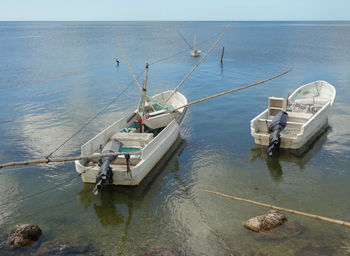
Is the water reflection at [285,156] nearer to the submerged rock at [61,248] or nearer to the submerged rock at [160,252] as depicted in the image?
the submerged rock at [160,252]

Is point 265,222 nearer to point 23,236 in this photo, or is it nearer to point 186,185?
point 186,185

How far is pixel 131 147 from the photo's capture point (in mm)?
17547

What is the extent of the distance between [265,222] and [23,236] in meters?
8.92

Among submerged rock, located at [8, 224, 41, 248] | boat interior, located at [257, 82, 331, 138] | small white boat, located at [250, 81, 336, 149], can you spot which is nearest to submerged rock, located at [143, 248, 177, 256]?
submerged rock, located at [8, 224, 41, 248]

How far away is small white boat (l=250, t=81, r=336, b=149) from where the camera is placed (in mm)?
18344

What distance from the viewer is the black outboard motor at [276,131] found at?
17.8m

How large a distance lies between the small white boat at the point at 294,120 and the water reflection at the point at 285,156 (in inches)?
15.2

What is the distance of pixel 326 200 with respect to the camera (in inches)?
547

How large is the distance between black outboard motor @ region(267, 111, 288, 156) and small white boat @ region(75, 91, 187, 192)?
581 centimetres

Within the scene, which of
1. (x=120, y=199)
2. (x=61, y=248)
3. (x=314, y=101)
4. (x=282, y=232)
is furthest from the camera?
(x=314, y=101)

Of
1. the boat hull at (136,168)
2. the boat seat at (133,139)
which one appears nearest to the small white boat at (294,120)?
the boat hull at (136,168)

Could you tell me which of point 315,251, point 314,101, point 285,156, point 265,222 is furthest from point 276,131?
point 315,251

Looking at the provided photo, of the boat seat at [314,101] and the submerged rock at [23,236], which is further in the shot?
the boat seat at [314,101]

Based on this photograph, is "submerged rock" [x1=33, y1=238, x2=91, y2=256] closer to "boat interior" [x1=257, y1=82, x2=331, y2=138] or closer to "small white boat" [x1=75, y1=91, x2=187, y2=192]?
"small white boat" [x1=75, y1=91, x2=187, y2=192]
